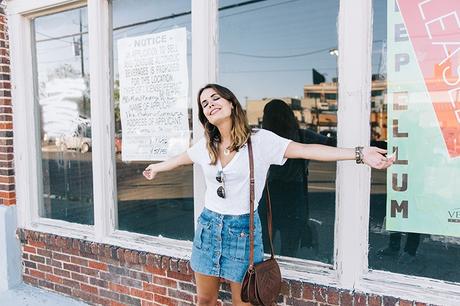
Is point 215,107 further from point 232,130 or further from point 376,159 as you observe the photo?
point 376,159

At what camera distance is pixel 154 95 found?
3271 mm

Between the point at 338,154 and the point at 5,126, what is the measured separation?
10.2ft

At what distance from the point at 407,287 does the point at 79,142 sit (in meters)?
2.85

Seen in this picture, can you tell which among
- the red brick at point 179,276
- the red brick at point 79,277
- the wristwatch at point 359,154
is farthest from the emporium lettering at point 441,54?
the red brick at point 79,277

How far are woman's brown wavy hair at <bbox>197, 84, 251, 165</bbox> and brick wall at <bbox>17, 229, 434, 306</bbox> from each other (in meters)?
1.02

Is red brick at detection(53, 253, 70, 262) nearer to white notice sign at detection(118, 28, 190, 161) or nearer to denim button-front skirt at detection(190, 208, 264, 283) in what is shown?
white notice sign at detection(118, 28, 190, 161)

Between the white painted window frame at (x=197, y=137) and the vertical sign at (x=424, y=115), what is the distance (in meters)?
0.16

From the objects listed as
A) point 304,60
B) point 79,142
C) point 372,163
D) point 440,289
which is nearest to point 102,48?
point 79,142

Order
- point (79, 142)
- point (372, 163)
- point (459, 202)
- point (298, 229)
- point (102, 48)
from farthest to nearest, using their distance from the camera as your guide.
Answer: point (79, 142), point (102, 48), point (298, 229), point (459, 202), point (372, 163)

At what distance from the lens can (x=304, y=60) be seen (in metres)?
3.17

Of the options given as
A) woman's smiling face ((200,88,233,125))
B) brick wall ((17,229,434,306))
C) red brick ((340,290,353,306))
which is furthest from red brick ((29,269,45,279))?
red brick ((340,290,353,306))

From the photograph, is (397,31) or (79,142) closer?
(397,31)

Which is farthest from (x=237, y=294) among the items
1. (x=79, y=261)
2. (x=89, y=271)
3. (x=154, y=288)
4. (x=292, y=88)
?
(x=79, y=261)

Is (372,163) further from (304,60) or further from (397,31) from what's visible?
(304,60)
